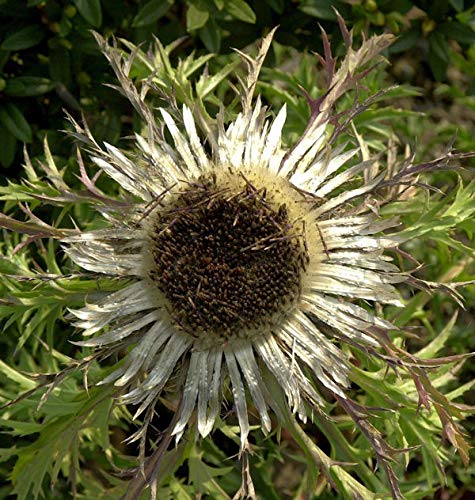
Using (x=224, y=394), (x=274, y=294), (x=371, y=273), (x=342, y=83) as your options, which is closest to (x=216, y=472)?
(x=224, y=394)

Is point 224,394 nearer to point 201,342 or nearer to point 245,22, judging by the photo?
point 201,342

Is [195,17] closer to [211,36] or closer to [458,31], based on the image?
[211,36]

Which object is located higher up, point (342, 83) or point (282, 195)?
point (342, 83)

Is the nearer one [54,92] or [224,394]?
[224,394]

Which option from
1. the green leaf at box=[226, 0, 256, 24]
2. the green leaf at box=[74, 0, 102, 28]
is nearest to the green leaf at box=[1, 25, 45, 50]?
the green leaf at box=[74, 0, 102, 28]

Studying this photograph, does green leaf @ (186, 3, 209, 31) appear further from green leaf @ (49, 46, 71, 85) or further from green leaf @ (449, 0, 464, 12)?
green leaf @ (449, 0, 464, 12)

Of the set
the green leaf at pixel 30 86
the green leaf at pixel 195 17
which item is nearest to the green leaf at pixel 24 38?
the green leaf at pixel 30 86
